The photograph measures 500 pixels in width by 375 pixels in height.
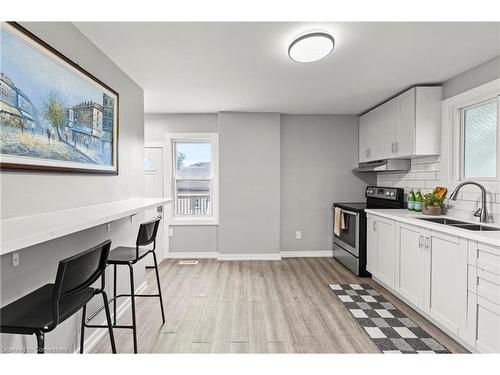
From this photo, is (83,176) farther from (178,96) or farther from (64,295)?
(178,96)

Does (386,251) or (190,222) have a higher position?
(190,222)

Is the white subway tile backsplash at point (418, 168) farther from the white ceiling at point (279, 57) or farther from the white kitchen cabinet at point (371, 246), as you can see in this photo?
the white ceiling at point (279, 57)

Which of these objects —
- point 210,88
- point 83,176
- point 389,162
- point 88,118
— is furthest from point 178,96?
point 389,162

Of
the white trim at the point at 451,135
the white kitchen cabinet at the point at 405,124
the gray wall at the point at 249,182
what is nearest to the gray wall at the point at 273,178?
the gray wall at the point at 249,182

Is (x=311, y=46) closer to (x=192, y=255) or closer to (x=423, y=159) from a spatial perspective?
(x=423, y=159)

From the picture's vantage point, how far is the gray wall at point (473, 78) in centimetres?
232

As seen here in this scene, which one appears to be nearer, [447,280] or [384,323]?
[447,280]

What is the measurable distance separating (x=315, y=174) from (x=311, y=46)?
2.73m

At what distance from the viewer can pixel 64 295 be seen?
1.12m

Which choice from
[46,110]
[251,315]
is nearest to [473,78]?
[251,315]

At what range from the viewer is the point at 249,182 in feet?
13.9

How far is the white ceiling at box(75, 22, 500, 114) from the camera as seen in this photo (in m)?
1.84

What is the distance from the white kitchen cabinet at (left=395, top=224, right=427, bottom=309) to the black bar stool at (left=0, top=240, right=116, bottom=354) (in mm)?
2578
